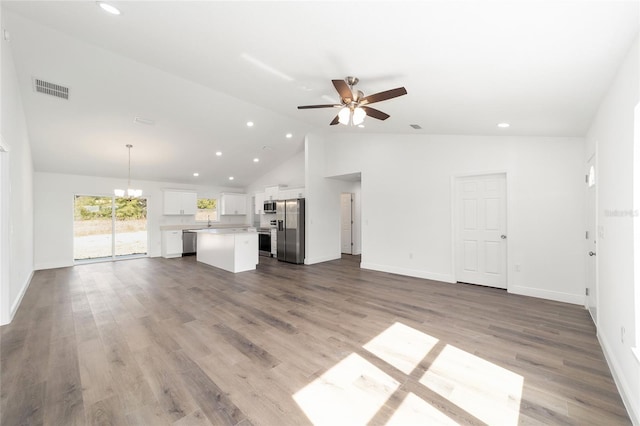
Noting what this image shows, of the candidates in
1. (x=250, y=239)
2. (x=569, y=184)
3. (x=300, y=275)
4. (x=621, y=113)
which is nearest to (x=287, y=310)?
(x=300, y=275)

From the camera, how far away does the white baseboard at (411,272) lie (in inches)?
201

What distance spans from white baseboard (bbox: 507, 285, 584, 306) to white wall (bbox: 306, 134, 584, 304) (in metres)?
0.01

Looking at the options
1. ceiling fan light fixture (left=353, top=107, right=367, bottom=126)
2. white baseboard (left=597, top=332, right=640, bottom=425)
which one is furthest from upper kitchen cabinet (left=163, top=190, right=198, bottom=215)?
white baseboard (left=597, top=332, right=640, bottom=425)

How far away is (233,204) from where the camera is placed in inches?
402

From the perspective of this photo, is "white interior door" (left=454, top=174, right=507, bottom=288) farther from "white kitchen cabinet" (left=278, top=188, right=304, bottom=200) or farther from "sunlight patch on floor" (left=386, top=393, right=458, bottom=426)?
"white kitchen cabinet" (left=278, top=188, right=304, bottom=200)

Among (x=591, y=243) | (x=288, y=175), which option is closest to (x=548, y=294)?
(x=591, y=243)

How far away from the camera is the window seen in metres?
9.63

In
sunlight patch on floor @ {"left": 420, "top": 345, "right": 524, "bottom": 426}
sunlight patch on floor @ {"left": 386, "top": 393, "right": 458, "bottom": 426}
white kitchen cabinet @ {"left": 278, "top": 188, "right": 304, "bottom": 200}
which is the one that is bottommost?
sunlight patch on floor @ {"left": 420, "top": 345, "right": 524, "bottom": 426}

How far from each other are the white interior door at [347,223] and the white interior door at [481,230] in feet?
13.4

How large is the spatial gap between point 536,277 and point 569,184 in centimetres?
151

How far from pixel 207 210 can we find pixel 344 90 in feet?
27.8

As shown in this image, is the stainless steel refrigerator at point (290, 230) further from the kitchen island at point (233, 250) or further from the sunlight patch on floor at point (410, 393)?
the sunlight patch on floor at point (410, 393)

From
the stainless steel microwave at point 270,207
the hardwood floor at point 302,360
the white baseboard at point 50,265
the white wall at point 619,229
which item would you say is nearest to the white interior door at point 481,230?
the hardwood floor at point 302,360

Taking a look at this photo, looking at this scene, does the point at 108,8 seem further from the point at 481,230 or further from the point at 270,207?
the point at 270,207
